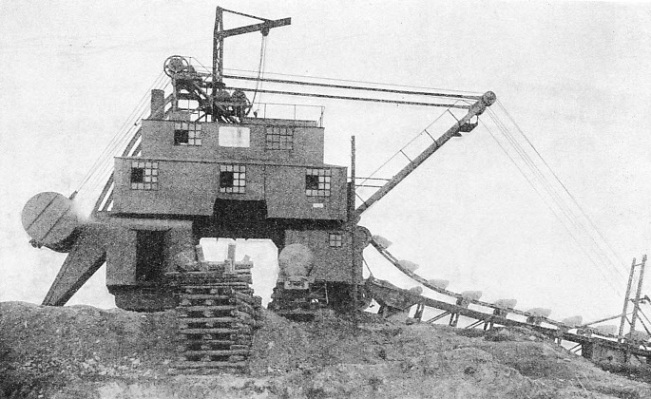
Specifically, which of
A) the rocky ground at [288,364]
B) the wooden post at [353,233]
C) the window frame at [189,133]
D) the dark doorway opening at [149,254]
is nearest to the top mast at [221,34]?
the window frame at [189,133]

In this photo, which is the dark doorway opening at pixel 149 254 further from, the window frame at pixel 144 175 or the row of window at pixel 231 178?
the row of window at pixel 231 178

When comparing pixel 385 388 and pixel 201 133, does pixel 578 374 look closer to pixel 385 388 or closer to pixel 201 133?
pixel 385 388

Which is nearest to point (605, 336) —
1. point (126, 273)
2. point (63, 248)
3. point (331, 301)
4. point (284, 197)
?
point (331, 301)

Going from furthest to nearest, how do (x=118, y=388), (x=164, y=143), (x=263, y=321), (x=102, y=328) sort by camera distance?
(x=164, y=143) < (x=263, y=321) < (x=102, y=328) < (x=118, y=388)

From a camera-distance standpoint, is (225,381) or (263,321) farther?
(263,321)

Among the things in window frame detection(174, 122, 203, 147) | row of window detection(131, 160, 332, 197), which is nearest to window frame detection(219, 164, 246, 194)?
row of window detection(131, 160, 332, 197)

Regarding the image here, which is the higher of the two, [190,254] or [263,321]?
[190,254]

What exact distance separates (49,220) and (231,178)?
6.47 meters

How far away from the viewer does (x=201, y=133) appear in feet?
90.7

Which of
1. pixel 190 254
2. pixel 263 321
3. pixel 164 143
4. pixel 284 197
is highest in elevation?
pixel 164 143

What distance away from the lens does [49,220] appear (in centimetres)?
2623

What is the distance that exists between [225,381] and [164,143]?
12.0 meters

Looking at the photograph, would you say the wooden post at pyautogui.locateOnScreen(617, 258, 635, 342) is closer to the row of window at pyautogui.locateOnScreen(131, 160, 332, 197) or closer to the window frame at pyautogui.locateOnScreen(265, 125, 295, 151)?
the row of window at pyautogui.locateOnScreen(131, 160, 332, 197)

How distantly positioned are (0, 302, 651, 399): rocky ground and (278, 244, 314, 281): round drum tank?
2.25 meters
